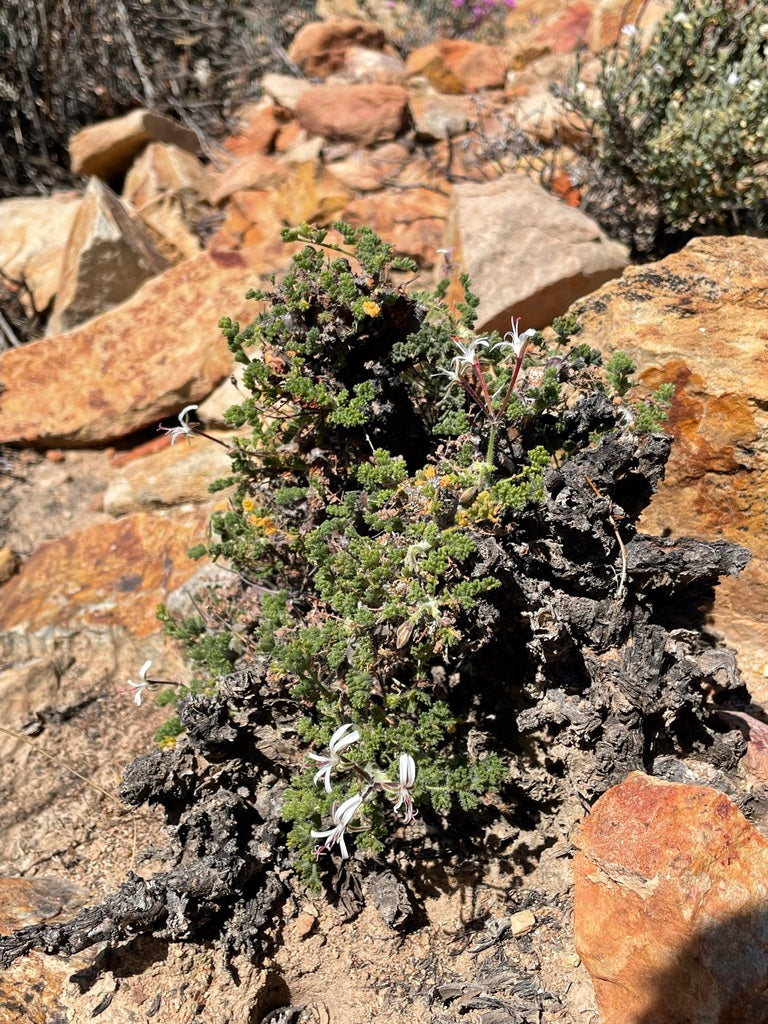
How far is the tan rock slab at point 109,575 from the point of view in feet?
10.7

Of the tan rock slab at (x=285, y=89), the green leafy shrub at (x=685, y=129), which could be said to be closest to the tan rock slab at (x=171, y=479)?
the green leafy shrub at (x=685, y=129)

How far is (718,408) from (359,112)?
4522 mm

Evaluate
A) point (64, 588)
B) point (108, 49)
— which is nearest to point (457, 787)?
point (64, 588)

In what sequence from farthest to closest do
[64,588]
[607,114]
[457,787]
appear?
[607,114], [64,588], [457,787]

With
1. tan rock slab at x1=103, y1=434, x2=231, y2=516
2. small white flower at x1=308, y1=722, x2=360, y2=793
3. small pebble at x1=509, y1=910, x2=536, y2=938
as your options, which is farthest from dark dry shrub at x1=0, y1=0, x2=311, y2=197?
small pebble at x1=509, y1=910, x2=536, y2=938

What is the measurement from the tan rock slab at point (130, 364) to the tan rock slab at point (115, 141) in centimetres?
239

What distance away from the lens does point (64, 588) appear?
3449 mm

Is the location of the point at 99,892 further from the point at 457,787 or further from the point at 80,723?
the point at 457,787

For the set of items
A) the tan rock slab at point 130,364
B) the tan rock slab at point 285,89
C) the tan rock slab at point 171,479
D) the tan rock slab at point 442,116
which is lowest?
the tan rock slab at point 171,479

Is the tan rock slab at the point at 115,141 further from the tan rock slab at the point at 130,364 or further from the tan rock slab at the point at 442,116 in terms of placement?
the tan rock slab at the point at 130,364

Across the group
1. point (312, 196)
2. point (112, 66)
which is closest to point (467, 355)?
point (312, 196)

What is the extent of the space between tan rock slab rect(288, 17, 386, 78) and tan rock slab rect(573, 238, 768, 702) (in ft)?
18.3

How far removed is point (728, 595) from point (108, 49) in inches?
271

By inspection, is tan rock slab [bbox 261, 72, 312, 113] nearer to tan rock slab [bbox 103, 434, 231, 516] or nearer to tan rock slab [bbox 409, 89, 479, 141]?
tan rock slab [bbox 409, 89, 479, 141]
